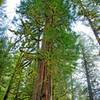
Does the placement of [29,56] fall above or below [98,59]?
below

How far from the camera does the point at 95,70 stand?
2438 centimetres

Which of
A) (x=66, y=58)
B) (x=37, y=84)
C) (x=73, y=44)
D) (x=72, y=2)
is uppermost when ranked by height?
(x=72, y=2)

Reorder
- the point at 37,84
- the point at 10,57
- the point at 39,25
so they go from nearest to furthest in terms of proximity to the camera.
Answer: the point at 37,84, the point at 39,25, the point at 10,57

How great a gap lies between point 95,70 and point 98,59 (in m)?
1.69

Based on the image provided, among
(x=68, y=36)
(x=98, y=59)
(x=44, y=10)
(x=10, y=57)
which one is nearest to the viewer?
(x=68, y=36)

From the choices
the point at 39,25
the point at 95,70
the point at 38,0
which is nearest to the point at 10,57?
the point at 39,25

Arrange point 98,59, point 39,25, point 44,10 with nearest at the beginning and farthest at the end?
point 44,10, point 39,25, point 98,59

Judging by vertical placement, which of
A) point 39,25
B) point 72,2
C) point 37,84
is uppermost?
point 72,2

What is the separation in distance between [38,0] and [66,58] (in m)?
2.82

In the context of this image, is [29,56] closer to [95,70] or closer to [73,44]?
[73,44]

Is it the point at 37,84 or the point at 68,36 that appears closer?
the point at 37,84

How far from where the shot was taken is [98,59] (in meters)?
23.3

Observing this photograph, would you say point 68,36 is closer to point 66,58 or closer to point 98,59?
point 66,58

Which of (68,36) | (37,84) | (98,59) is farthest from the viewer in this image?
(98,59)
